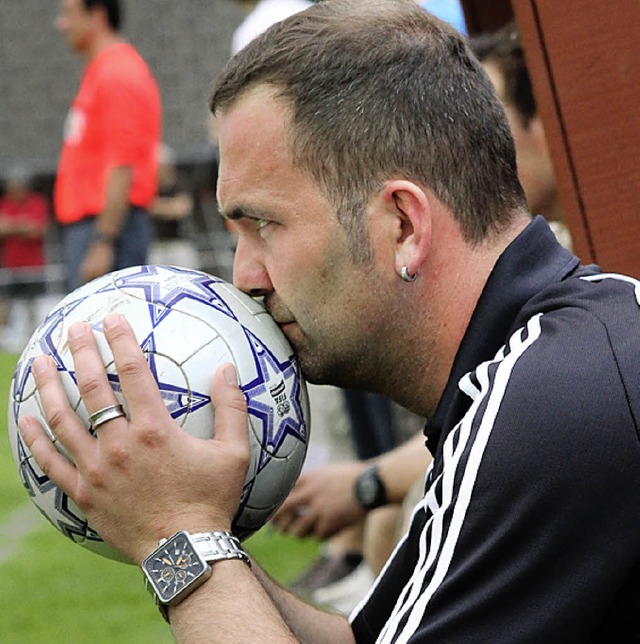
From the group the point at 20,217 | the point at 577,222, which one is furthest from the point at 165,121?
the point at 577,222

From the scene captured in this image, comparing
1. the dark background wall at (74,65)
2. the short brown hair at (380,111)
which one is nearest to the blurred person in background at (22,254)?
the dark background wall at (74,65)

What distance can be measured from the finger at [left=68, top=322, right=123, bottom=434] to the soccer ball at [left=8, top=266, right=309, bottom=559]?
1.0 inches

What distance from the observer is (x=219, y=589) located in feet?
7.63

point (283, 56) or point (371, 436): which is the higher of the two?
point (283, 56)

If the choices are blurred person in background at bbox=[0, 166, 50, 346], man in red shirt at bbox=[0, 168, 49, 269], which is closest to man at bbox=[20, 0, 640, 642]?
blurred person in background at bbox=[0, 166, 50, 346]

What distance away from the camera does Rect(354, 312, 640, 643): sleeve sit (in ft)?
6.80

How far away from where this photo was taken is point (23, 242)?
16.5 meters

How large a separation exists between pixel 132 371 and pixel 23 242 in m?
14.4

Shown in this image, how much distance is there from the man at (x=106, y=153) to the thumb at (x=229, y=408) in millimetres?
5534

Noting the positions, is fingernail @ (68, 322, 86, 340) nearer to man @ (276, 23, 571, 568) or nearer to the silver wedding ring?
the silver wedding ring

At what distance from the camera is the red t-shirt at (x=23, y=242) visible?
647 inches

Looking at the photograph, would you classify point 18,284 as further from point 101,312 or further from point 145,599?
point 101,312

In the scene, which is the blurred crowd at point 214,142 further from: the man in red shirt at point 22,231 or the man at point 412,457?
the man in red shirt at point 22,231

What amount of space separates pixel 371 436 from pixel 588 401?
444 cm
